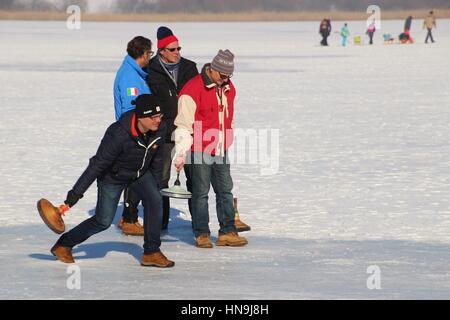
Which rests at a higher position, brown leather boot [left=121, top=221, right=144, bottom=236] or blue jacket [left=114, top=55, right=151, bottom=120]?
blue jacket [left=114, top=55, right=151, bottom=120]

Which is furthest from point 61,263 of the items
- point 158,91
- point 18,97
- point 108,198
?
point 18,97

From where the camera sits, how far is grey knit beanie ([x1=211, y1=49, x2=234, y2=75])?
8.29 meters

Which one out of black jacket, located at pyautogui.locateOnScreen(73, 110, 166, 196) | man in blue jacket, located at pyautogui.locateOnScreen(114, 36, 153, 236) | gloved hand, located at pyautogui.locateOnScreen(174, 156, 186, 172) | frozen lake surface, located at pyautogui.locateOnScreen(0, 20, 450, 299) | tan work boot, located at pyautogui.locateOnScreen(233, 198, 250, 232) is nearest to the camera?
frozen lake surface, located at pyautogui.locateOnScreen(0, 20, 450, 299)

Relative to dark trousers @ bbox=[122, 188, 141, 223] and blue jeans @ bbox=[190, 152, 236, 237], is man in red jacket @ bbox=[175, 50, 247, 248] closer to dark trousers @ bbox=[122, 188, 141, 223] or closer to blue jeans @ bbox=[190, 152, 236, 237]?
blue jeans @ bbox=[190, 152, 236, 237]

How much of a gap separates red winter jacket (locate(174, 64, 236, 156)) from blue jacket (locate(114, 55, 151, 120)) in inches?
20.2

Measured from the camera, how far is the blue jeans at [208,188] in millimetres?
8617

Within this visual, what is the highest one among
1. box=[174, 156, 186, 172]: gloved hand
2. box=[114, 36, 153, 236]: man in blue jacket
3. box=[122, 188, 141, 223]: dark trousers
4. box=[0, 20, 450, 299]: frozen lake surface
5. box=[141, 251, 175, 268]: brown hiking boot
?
box=[114, 36, 153, 236]: man in blue jacket

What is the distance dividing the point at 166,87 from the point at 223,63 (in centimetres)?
86

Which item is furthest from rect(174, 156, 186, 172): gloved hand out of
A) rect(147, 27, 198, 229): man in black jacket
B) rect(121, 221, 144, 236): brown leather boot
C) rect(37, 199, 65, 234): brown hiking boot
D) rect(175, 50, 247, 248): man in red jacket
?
rect(121, 221, 144, 236): brown leather boot

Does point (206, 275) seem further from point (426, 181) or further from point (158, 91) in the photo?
point (426, 181)

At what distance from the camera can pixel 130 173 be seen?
7.85m

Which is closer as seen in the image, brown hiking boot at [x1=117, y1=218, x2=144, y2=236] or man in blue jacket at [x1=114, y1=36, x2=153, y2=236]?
man in blue jacket at [x1=114, y1=36, x2=153, y2=236]

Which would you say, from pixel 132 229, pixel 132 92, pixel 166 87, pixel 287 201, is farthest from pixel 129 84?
pixel 287 201
